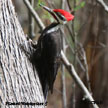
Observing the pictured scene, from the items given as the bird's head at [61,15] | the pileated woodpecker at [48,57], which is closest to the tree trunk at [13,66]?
the pileated woodpecker at [48,57]

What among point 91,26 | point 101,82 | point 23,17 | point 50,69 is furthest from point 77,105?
point 50,69

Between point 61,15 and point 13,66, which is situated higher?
point 61,15

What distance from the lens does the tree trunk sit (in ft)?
7.30

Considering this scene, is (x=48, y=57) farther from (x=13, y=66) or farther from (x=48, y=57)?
(x=13, y=66)

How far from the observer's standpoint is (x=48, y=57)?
2.89 meters

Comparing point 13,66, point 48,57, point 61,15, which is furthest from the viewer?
point 61,15

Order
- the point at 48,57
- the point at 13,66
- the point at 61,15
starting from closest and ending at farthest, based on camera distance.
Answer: the point at 13,66, the point at 48,57, the point at 61,15

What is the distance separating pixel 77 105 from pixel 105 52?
2037 millimetres

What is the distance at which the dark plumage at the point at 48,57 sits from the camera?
9.26 ft

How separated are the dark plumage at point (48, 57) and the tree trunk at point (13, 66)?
26 centimetres

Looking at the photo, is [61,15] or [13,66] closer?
[13,66]

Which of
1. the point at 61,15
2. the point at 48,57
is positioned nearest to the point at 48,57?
the point at 48,57

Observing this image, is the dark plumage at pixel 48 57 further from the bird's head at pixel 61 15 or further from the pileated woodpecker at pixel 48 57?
the bird's head at pixel 61 15

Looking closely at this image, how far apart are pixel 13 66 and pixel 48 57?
65 cm
